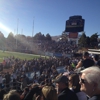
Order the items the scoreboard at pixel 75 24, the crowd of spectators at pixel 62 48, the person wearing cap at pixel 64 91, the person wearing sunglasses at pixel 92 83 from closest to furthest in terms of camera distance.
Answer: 1. the person wearing sunglasses at pixel 92 83
2. the person wearing cap at pixel 64 91
3. the scoreboard at pixel 75 24
4. the crowd of spectators at pixel 62 48

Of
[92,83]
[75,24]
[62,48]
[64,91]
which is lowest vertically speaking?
[64,91]

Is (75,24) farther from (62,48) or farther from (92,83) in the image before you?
(92,83)

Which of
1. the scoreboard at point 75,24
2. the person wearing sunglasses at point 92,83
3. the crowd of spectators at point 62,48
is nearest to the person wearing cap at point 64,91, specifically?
the person wearing sunglasses at point 92,83

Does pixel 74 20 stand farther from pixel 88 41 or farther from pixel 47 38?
pixel 47 38

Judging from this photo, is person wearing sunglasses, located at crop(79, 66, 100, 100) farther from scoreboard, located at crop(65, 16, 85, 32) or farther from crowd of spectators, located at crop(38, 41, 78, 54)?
crowd of spectators, located at crop(38, 41, 78, 54)

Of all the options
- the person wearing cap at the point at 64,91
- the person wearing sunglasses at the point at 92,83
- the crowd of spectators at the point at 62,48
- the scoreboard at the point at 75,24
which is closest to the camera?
the person wearing sunglasses at the point at 92,83

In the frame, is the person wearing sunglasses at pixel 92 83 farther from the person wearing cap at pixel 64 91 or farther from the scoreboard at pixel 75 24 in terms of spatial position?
the scoreboard at pixel 75 24

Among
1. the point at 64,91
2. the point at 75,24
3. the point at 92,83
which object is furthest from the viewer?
the point at 75,24

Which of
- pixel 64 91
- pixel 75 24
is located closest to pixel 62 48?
pixel 75 24

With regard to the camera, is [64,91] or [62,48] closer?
[64,91]

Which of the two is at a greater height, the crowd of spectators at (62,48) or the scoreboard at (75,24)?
the scoreboard at (75,24)

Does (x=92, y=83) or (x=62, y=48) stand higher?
(x=62, y=48)

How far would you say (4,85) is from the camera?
37.3ft

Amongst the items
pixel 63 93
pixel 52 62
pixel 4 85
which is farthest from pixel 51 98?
pixel 52 62
